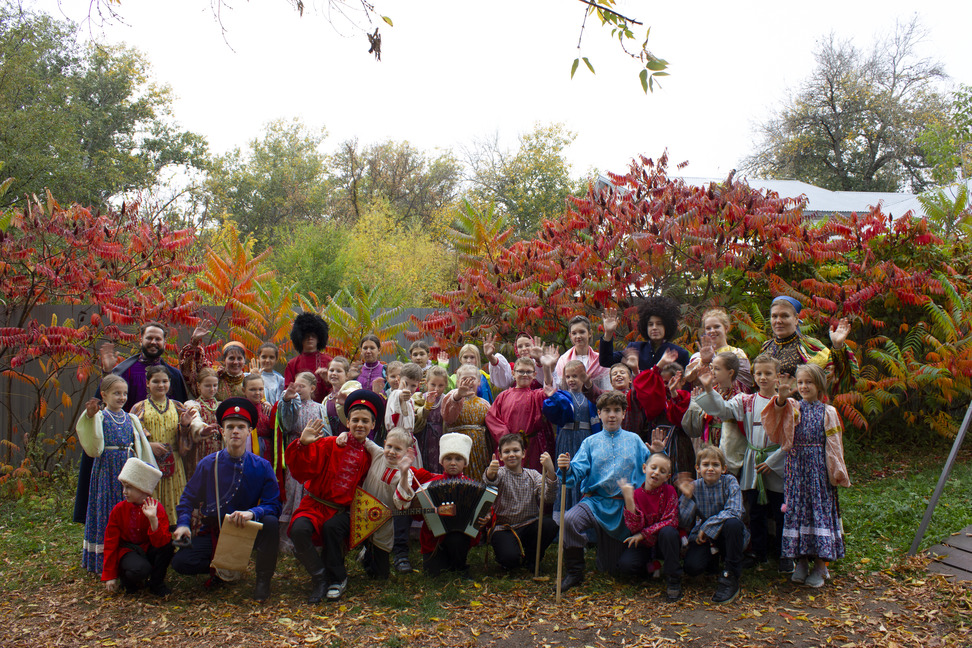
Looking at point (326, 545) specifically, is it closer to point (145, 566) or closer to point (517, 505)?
point (145, 566)

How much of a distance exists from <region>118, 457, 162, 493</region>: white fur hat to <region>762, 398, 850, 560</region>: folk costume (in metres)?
4.46

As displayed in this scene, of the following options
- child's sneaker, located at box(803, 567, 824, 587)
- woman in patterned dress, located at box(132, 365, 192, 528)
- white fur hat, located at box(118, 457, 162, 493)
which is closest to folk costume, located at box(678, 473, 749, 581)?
child's sneaker, located at box(803, 567, 824, 587)

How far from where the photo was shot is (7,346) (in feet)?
26.5

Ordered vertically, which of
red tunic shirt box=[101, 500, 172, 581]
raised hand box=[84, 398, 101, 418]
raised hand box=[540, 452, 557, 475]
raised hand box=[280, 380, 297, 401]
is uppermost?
raised hand box=[280, 380, 297, 401]

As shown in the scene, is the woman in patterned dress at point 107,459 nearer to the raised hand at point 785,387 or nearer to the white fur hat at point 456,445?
the white fur hat at point 456,445

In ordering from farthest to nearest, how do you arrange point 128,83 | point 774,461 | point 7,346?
point 128,83 < point 7,346 < point 774,461

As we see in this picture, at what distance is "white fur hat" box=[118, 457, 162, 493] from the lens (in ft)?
16.9

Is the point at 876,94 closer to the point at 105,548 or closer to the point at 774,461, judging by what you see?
the point at 774,461

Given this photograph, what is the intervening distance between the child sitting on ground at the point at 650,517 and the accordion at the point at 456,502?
105 centimetres

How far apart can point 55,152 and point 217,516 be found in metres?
15.4

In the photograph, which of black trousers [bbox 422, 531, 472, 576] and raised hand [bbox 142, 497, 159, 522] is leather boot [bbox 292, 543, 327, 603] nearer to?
black trousers [bbox 422, 531, 472, 576]

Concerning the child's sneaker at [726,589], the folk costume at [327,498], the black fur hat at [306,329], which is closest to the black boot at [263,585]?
the folk costume at [327,498]

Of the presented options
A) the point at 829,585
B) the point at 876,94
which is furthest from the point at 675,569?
the point at 876,94

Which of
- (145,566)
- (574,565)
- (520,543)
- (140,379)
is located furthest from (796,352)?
(140,379)
